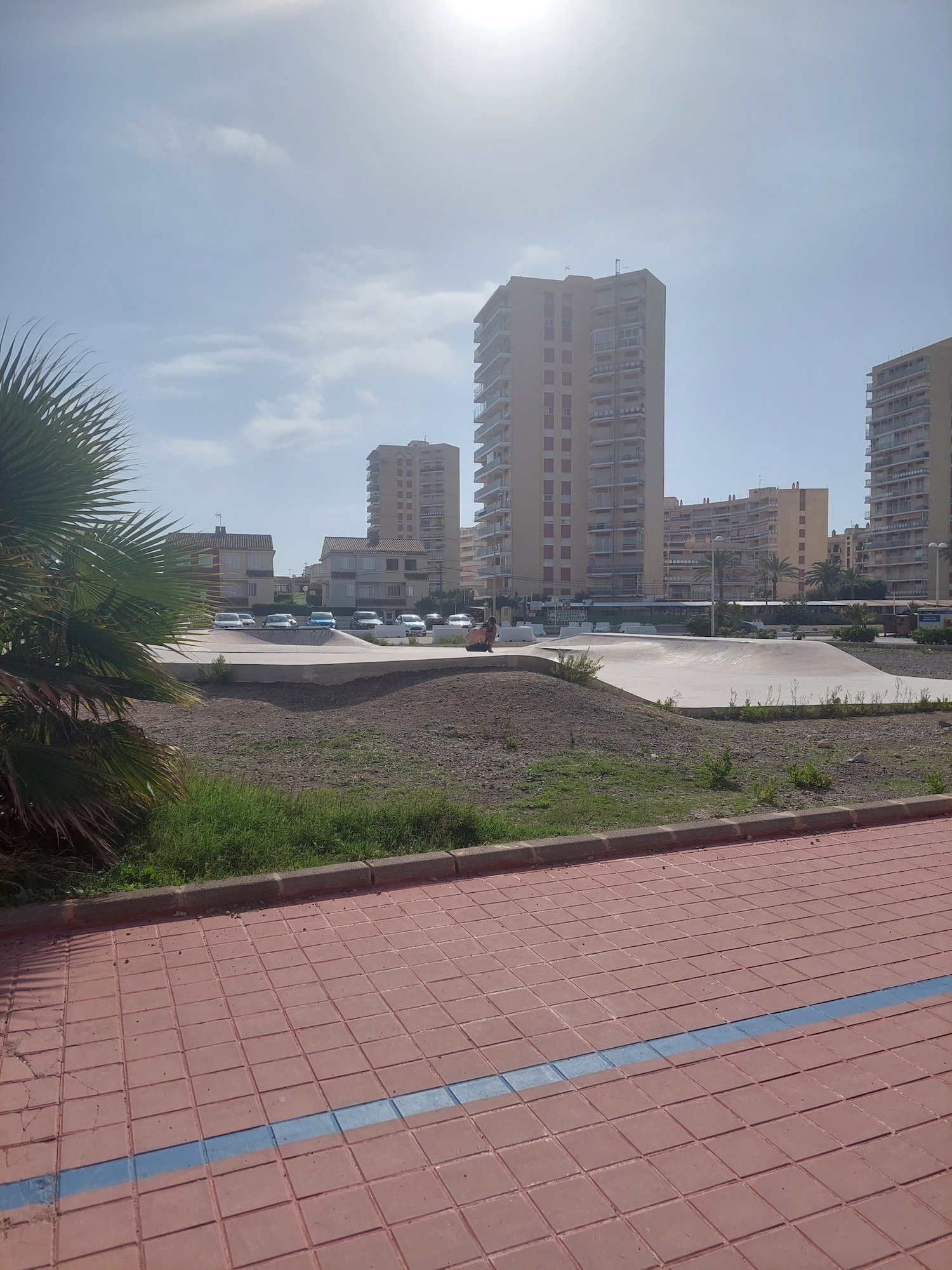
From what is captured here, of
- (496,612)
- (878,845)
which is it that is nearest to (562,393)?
(496,612)

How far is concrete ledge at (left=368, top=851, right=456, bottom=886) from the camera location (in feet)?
16.3

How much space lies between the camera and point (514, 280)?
76.5 metres

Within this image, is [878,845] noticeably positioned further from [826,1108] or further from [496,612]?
[496,612]

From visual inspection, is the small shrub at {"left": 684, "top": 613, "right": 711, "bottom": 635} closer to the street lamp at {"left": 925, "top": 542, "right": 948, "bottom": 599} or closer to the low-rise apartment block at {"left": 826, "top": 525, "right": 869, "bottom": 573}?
the street lamp at {"left": 925, "top": 542, "right": 948, "bottom": 599}

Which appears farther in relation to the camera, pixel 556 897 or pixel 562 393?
pixel 562 393

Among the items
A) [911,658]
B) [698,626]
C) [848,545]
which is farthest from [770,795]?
[848,545]

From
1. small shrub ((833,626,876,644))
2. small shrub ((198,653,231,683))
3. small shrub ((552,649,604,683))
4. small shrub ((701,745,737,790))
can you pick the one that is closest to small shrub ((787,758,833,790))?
small shrub ((701,745,737,790))

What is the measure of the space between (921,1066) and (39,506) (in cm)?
511

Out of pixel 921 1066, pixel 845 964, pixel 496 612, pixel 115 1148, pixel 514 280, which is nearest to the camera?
pixel 115 1148

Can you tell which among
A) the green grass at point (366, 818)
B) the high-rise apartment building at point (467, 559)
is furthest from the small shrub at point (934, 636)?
the high-rise apartment building at point (467, 559)

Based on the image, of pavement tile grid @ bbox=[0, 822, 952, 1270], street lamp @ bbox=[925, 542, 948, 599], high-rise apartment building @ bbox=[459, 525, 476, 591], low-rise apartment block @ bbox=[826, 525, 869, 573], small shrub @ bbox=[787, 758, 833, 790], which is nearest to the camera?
pavement tile grid @ bbox=[0, 822, 952, 1270]

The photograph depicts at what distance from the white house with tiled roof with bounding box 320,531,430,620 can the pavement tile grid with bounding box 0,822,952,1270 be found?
75890 millimetres

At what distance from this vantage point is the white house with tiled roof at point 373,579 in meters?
80.6

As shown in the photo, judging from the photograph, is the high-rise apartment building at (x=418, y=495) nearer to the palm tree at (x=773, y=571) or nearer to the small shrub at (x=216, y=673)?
the palm tree at (x=773, y=571)
